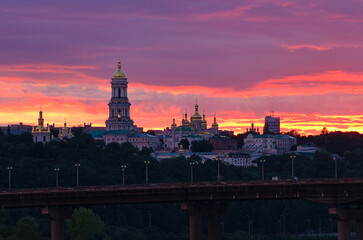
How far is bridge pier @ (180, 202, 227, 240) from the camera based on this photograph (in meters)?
164

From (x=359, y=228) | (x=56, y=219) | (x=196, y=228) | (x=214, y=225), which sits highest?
(x=56, y=219)

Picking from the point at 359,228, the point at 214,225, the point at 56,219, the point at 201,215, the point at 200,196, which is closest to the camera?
the point at 200,196

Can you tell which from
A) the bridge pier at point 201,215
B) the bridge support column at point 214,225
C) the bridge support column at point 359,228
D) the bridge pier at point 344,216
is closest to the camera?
the bridge pier at point 344,216

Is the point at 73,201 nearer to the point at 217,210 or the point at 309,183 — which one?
the point at 217,210

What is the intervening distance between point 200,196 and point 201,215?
2.75 metres

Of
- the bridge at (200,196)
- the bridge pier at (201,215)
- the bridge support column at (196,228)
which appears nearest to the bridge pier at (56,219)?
the bridge at (200,196)

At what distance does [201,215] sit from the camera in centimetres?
16588

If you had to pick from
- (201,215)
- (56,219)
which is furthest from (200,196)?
(56,219)

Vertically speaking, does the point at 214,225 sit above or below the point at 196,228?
above

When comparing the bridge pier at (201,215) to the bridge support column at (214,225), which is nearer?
the bridge pier at (201,215)

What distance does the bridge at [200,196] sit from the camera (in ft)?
530

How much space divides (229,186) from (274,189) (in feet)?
18.7

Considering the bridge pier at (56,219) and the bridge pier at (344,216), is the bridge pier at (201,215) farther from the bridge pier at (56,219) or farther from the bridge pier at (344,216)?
the bridge pier at (56,219)

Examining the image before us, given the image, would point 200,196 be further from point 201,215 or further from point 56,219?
point 56,219
